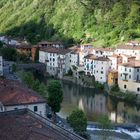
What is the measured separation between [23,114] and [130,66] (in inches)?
1246

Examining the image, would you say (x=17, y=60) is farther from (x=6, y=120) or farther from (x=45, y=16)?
(x=6, y=120)

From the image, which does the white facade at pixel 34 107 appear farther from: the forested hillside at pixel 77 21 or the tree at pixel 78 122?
the forested hillside at pixel 77 21

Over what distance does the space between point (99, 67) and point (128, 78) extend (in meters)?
5.92

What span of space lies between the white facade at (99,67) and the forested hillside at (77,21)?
1027 centimetres

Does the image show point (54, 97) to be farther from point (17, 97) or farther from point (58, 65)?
point (58, 65)

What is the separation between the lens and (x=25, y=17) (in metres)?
92.1

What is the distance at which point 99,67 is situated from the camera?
4906cm

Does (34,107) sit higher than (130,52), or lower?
lower

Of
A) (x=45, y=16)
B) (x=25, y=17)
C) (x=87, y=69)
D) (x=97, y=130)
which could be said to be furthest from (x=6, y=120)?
(x=25, y=17)

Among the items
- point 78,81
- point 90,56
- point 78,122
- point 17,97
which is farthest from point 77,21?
point 17,97

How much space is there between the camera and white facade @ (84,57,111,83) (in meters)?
48.1

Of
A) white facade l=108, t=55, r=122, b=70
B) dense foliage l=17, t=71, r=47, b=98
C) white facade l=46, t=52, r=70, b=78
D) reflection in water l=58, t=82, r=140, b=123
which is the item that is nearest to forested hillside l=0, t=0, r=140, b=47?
white facade l=46, t=52, r=70, b=78

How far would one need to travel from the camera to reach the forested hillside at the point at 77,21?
213ft

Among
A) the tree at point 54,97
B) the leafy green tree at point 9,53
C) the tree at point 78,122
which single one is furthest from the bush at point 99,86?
the tree at point 78,122
